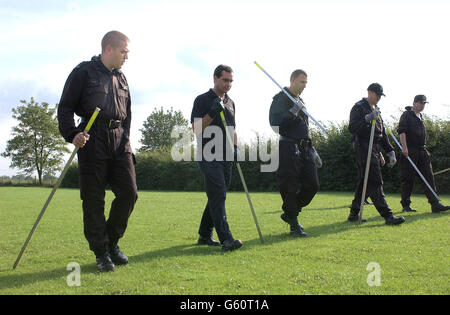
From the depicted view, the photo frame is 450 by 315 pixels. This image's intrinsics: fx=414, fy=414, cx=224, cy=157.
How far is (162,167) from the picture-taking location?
111 feet

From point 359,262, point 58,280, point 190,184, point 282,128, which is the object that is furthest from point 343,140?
point 58,280

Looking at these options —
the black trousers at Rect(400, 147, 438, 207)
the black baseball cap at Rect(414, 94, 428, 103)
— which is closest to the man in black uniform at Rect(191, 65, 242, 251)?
the black trousers at Rect(400, 147, 438, 207)

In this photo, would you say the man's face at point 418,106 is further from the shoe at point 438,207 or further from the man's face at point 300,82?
the man's face at point 300,82

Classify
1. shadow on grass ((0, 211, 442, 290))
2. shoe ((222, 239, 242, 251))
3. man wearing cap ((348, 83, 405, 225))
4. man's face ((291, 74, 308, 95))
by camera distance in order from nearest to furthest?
shadow on grass ((0, 211, 442, 290)), shoe ((222, 239, 242, 251)), man's face ((291, 74, 308, 95)), man wearing cap ((348, 83, 405, 225))

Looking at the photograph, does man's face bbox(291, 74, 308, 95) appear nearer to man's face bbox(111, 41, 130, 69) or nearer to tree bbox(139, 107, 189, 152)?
man's face bbox(111, 41, 130, 69)

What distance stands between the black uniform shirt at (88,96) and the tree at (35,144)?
186 ft

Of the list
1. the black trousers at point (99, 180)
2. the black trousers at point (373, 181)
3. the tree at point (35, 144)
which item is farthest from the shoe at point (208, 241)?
the tree at point (35, 144)

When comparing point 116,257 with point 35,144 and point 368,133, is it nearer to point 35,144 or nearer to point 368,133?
point 368,133

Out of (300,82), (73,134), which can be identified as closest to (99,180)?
(73,134)

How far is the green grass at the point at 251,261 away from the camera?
3.85 m

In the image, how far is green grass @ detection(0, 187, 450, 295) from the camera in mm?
3854

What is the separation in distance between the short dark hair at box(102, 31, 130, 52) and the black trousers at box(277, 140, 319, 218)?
305 centimetres
